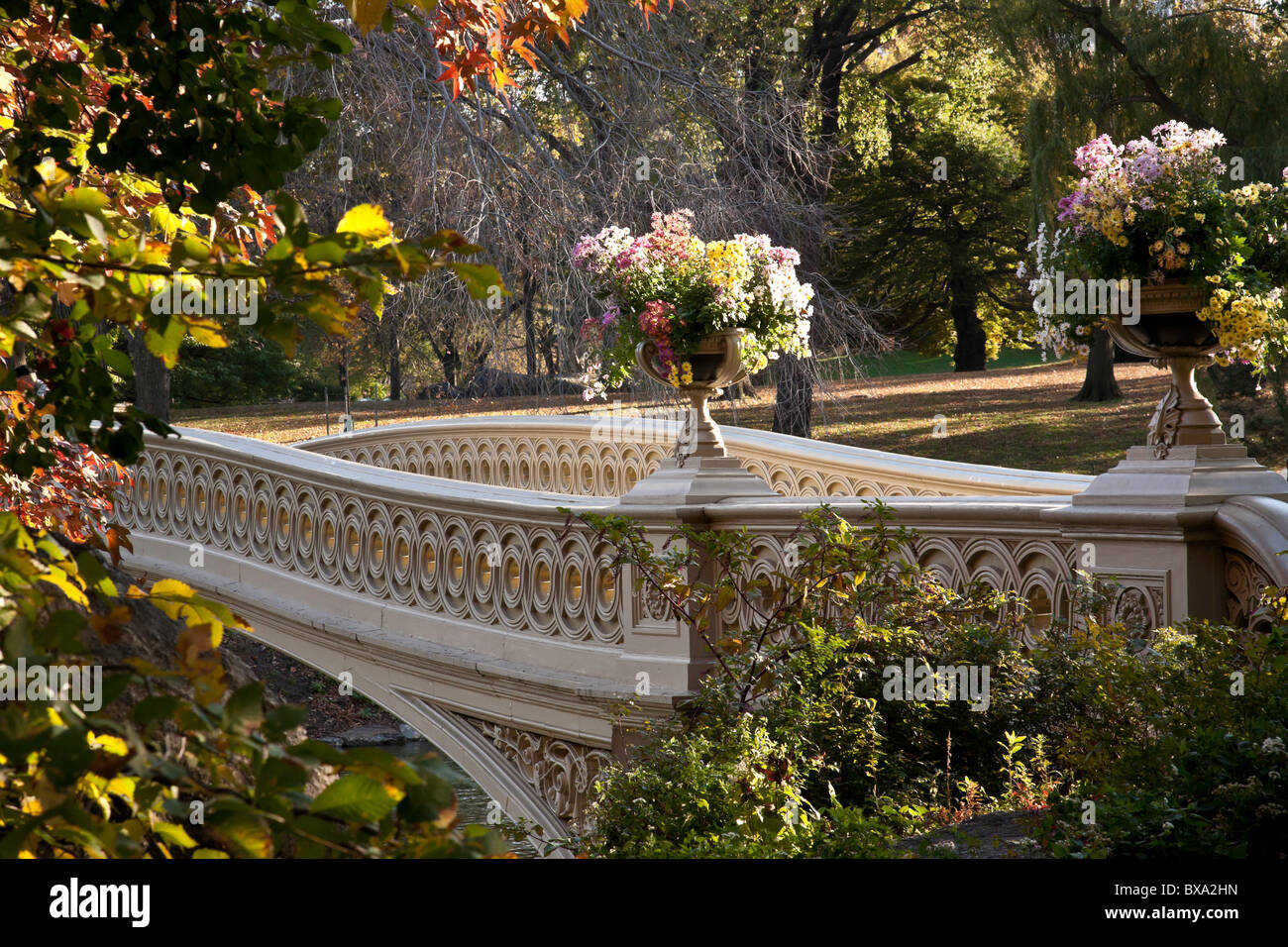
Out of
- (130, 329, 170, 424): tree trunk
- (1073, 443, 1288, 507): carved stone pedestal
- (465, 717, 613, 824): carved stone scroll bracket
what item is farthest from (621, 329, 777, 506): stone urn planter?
(130, 329, 170, 424): tree trunk

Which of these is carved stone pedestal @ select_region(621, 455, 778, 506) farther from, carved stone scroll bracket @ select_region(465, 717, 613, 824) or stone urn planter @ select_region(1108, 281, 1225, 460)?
stone urn planter @ select_region(1108, 281, 1225, 460)

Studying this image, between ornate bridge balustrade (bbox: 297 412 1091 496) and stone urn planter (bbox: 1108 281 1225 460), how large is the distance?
154 centimetres

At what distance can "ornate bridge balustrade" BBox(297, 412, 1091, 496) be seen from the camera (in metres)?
8.78

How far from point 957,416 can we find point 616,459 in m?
13.2

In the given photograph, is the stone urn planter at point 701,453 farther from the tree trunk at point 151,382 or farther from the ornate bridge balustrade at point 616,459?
Answer: the tree trunk at point 151,382

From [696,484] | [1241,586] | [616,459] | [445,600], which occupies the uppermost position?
[696,484]

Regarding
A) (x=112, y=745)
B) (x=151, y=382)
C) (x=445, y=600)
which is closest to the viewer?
(x=112, y=745)

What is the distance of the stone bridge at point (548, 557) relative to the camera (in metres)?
5.14

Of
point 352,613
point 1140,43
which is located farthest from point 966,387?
point 352,613

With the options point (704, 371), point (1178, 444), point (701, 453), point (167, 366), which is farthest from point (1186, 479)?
point (167, 366)

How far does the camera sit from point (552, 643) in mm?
7512

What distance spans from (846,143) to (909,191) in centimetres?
887

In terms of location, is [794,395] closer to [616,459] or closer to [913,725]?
[616,459]

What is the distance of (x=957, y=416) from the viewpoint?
2347 centimetres
